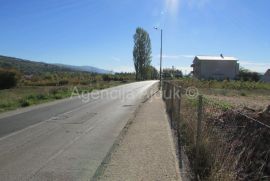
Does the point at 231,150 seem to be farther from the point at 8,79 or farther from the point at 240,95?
the point at 8,79

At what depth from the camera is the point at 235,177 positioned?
18.9 ft

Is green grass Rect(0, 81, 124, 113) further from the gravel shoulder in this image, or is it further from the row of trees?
the row of trees

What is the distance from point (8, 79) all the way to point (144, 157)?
196 ft

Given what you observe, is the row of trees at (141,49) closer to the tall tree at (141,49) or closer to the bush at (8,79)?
the tall tree at (141,49)

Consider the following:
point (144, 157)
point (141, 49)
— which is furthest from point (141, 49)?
point (144, 157)

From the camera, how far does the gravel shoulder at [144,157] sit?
7.50 metres

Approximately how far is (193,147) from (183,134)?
7.77 feet

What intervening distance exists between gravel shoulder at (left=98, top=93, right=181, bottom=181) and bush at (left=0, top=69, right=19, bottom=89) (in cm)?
5491

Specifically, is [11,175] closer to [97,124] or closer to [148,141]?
[148,141]

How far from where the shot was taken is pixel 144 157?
29.7 feet

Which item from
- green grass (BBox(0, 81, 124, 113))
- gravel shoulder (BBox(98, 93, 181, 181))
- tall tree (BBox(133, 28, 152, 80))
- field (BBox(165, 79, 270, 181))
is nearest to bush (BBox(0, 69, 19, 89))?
green grass (BBox(0, 81, 124, 113))

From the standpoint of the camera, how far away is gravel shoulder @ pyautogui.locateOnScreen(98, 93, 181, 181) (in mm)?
7504

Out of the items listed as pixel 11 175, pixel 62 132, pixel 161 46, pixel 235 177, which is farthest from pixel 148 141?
pixel 161 46

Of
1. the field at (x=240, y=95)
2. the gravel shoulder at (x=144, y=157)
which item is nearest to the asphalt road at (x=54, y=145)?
the gravel shoulder at (x=144, y=157)
